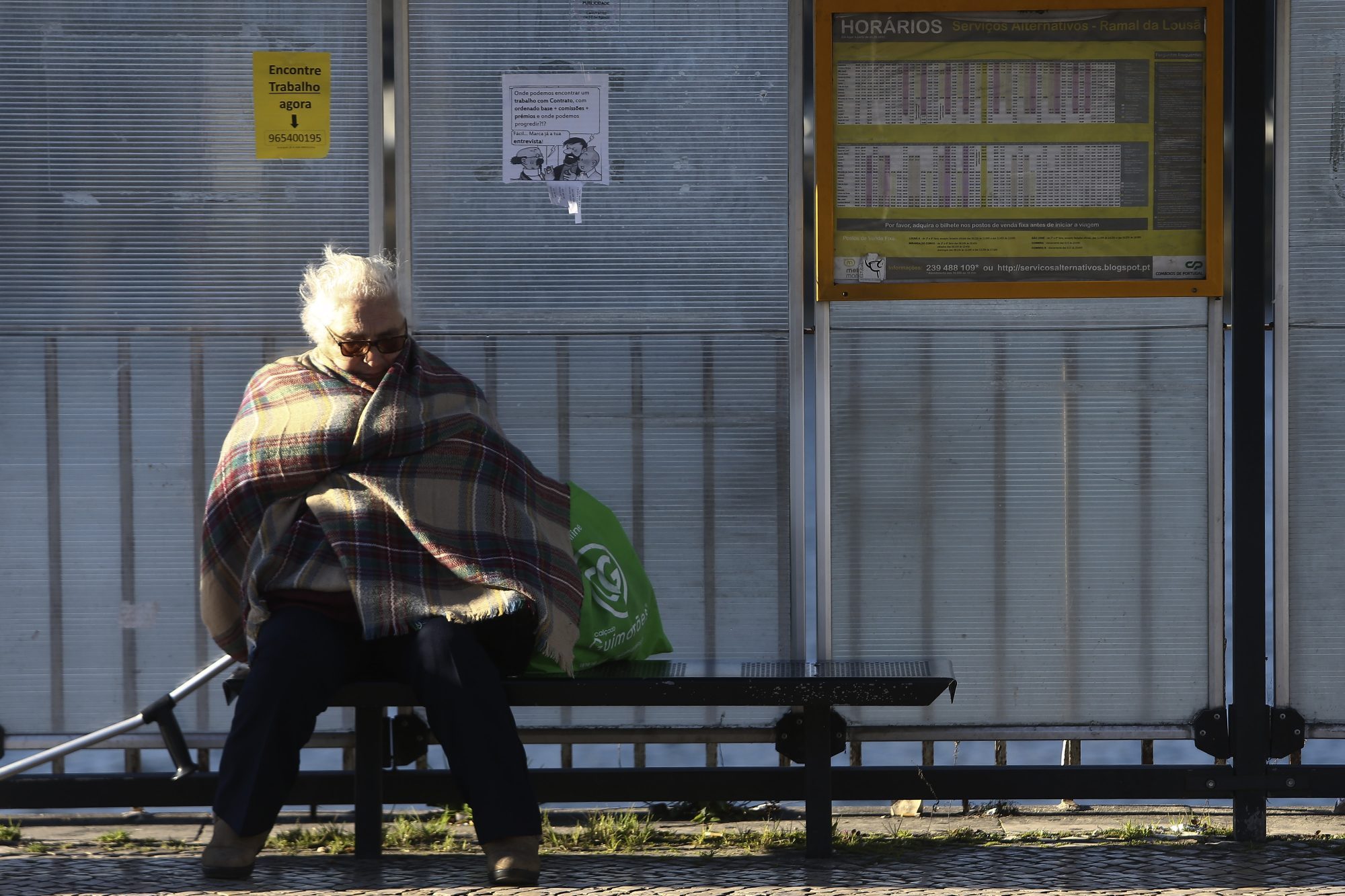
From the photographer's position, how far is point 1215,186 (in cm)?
409

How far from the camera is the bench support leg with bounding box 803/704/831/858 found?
12.1 ft

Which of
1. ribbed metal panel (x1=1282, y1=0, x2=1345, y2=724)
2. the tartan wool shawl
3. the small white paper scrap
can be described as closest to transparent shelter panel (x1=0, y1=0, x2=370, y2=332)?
the small white paper scrap

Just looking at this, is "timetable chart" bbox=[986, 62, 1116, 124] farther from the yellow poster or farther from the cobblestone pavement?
the cobblestone pavement

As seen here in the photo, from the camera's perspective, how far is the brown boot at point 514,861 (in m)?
3.27

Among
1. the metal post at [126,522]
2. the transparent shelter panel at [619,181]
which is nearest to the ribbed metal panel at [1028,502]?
the transparent shelter panel at [619,181]

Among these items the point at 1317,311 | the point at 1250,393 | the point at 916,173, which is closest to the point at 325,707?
the point at 916,173

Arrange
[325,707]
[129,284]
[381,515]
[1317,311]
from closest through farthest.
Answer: [325,707] → [381,515] → [1317,311] → [129,284]

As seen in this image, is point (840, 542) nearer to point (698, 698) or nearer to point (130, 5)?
point (698, 698)

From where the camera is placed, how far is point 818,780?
369cm

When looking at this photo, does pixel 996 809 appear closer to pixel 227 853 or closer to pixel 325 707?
pixel 325 707

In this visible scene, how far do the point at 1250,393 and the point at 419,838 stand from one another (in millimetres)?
2512

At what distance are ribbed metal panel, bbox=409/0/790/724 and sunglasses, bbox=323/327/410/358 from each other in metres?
0.49

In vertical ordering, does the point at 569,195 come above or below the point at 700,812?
above

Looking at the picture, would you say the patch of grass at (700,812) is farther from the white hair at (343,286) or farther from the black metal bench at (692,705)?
the white hair at (343,286)
